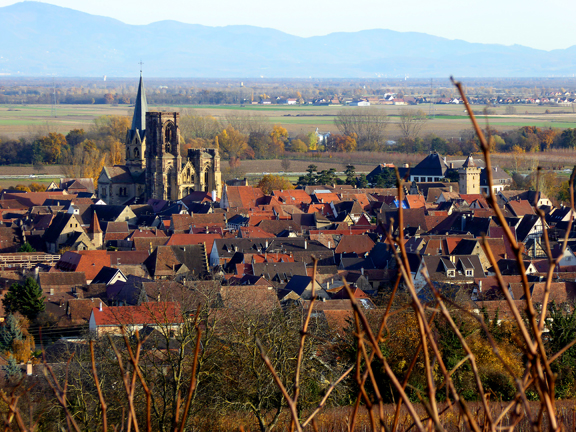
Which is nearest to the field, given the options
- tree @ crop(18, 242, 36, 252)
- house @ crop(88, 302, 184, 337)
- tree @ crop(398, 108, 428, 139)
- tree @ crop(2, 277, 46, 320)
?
tree @ crop(398, 108, 428, 139)

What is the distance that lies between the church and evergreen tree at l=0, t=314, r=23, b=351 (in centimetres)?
4151

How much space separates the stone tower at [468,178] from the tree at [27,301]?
4790 cm

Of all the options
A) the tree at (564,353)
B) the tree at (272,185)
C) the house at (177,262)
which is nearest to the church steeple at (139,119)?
the tree at (272,185)

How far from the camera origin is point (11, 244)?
161 ft

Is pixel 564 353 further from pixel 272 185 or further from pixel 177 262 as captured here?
pixel 272 185

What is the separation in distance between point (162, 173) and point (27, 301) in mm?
39460

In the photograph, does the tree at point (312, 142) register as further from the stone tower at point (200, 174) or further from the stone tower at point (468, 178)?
the stone tower at point (200, 174)

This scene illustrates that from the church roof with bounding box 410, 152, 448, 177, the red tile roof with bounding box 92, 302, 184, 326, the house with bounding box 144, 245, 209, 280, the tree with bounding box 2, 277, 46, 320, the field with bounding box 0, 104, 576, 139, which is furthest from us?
the field with bounding box 0, 104, 576, 139

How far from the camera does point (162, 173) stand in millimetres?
68000

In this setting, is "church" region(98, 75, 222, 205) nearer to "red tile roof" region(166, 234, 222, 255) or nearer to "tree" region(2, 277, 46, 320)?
"red tile roof" region(166, 234, 222, 255)

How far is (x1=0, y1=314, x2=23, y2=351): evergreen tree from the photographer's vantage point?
24844 mm

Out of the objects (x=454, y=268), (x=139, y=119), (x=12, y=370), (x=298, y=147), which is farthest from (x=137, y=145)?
(x=12, y=370)

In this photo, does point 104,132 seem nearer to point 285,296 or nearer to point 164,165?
point 164,165

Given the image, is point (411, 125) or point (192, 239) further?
point (411, 125)
